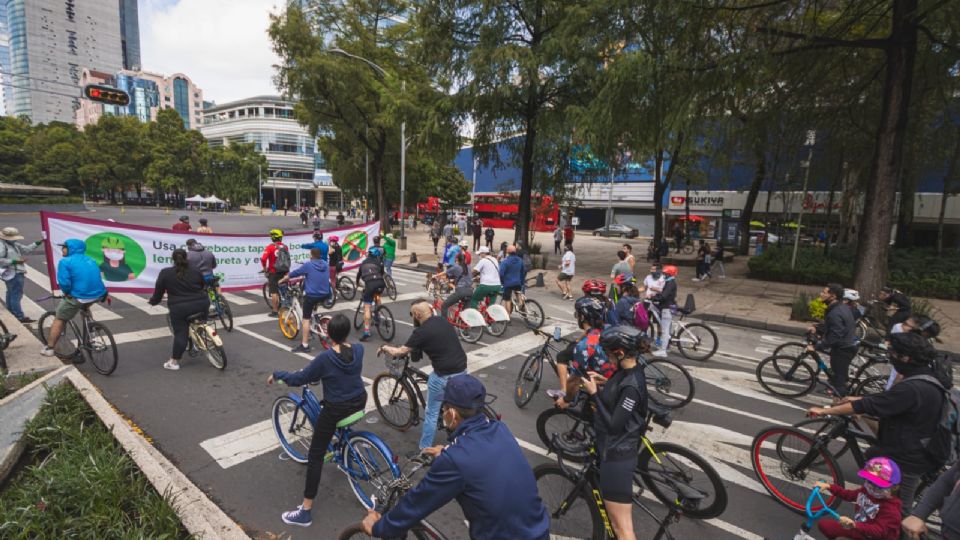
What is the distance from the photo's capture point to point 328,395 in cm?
398

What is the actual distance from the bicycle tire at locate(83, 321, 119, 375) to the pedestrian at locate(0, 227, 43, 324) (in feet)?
9.58

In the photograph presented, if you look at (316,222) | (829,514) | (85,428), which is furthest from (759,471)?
(316,222)

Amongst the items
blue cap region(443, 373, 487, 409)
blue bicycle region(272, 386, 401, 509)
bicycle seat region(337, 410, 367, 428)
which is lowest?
blue bicycle region(272, 386, 401, 509)

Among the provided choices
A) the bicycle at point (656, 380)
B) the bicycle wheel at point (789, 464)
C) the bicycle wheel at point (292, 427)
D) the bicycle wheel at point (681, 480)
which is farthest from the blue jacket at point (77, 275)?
the bicycle wheel at point (789, 464)

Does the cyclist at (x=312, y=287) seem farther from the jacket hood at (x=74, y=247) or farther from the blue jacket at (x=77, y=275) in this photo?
the jacket hood at (x=74, y=247)

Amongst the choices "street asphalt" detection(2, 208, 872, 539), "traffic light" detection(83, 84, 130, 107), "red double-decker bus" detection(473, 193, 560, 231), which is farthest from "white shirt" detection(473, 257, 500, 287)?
"red double-decker bus" detection(473, 193, 560, 231)

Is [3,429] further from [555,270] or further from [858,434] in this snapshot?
[555,270]

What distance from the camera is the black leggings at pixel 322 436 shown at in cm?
397

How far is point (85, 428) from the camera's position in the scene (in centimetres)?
507

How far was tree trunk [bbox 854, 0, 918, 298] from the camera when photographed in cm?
1106

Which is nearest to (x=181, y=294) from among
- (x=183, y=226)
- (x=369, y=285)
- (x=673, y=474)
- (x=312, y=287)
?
(x=312, y=287)

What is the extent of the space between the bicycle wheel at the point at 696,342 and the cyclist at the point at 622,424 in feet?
20.7

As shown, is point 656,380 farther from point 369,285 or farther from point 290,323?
point 290,323

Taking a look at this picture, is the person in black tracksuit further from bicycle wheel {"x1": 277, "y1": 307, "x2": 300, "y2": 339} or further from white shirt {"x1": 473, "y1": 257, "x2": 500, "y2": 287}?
bicycle wheel {"x1": 277, "y1": 307, "x2": 300, "y2": 339}
